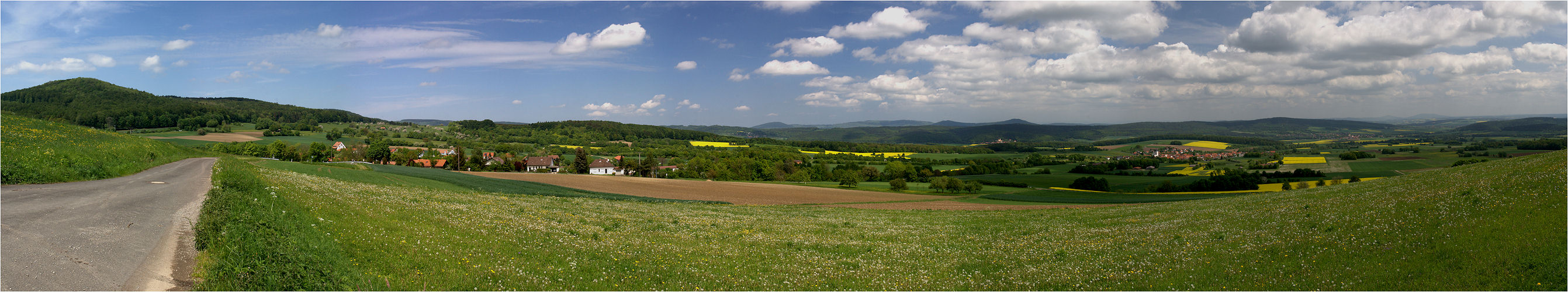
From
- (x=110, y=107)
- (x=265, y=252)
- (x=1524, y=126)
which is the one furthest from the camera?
(x=1524, y=126)

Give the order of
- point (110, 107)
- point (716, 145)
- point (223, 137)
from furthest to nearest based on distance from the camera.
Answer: point (716, 145), point (110, 107), point (223, 137)

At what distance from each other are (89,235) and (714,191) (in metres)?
49.1

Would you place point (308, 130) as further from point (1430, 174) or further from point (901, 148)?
point (1430, 174)

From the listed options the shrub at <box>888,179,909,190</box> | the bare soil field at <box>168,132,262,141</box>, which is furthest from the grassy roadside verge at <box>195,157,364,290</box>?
the bare soil field at <box>168,132,262,141</box>

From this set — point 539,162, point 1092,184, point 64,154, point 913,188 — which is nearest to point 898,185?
point 913,188

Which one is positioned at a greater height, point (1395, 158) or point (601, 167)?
point (1395, 158)

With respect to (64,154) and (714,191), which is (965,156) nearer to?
(714,191)

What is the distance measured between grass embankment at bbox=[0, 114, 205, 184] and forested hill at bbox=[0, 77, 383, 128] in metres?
→ 88.3

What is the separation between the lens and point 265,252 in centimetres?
963

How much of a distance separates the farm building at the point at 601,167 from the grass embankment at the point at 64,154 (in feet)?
250

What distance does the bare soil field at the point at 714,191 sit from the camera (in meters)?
49.9

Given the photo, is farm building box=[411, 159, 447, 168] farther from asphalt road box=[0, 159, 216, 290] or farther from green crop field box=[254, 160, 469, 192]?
asphalt road box=[0, 159, 216, 290]

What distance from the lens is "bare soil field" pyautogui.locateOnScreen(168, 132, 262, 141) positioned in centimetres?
9444

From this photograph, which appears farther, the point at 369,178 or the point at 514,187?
the point at 514,187
